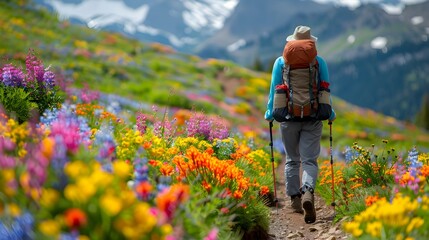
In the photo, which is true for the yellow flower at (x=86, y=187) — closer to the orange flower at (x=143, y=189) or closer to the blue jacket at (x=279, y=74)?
the orange flower at (x=143, y=189)

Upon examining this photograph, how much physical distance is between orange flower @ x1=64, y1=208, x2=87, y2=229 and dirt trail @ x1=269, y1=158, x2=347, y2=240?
4.07 metres

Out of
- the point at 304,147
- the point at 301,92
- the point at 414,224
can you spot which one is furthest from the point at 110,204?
the point at 304,147

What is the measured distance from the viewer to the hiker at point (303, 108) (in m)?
6.36

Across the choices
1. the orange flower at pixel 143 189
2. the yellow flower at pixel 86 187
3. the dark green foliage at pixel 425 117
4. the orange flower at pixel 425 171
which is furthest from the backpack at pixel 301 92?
the dark green foliage at pixel 425 117

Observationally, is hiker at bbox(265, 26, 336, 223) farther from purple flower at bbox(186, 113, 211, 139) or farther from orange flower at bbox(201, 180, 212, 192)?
orange flower at bbox(201, 180, 212, 192)

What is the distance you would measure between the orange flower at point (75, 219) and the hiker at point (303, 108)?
4540 mm

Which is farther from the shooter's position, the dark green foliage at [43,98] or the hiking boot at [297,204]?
the hiking boot at [297,204]

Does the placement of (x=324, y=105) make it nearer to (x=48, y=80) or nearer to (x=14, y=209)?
(x=48, y=80)

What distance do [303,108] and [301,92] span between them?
244 mm

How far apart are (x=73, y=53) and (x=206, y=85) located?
26.4 feet

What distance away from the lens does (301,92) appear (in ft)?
21.1

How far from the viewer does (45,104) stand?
677 centimetres

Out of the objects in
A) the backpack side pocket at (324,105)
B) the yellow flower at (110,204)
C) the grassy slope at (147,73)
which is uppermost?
the grassy slope at (147,73)

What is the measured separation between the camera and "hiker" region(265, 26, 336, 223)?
250 inches
